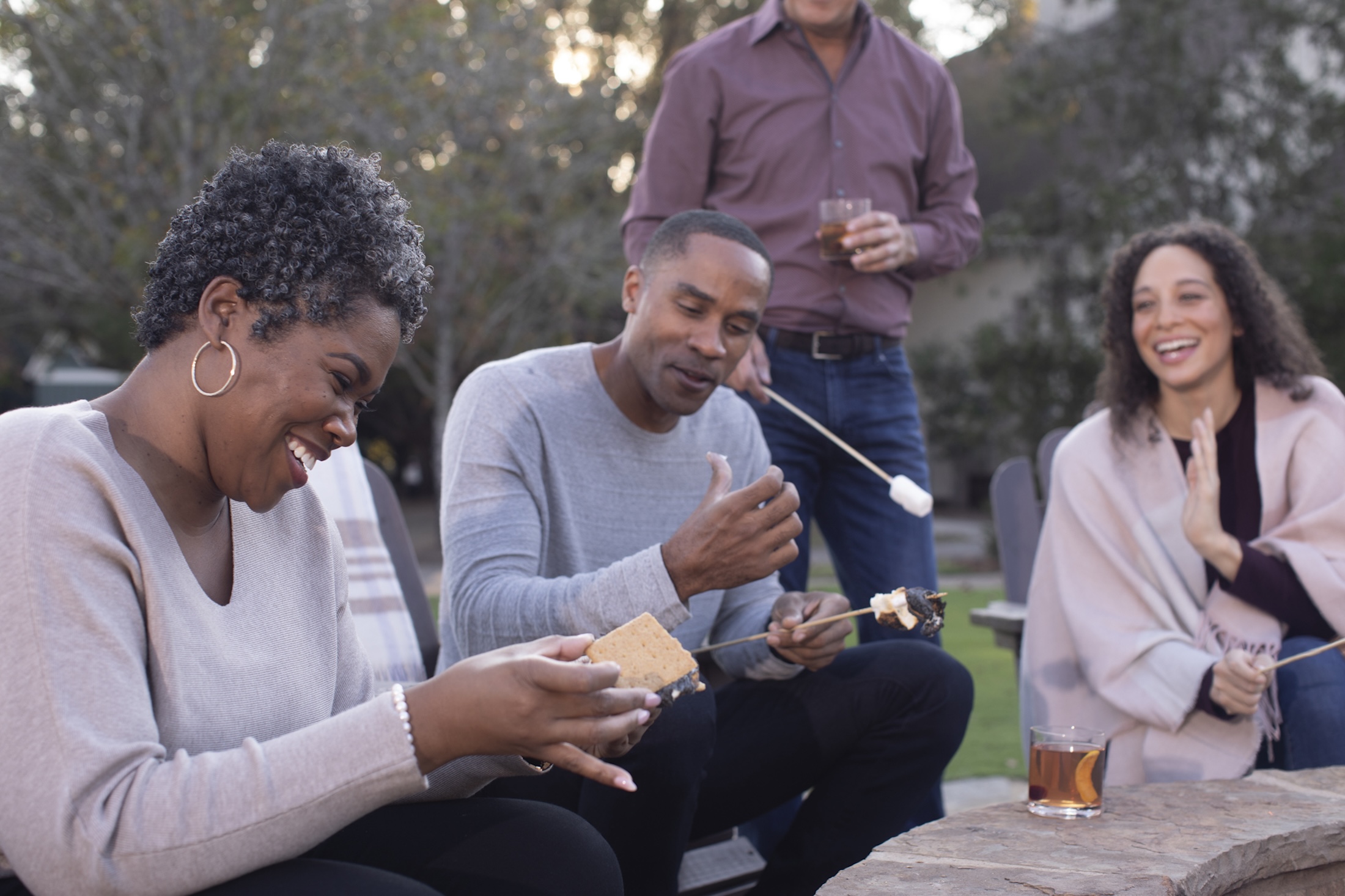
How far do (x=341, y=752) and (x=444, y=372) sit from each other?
10833mm

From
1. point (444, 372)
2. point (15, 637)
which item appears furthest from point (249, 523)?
point (444, 372)

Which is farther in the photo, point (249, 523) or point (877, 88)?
point (877, 88)

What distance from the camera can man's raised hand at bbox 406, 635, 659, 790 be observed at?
1540 millimetres

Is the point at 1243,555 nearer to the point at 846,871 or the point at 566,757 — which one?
the point at 846,871

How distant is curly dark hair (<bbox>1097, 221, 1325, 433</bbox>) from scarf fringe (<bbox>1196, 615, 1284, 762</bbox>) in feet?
2.20

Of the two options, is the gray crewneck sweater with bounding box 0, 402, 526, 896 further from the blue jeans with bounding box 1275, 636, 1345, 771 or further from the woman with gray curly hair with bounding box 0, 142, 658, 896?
the blue jeans with bounding box 1275, 636, 1345, 771

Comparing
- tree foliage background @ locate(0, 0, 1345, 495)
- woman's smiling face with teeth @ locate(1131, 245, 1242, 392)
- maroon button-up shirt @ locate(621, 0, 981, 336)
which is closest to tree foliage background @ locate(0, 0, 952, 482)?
tree foliage background @ locate(0, 0, 1345, 495)

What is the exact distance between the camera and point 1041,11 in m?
14.3

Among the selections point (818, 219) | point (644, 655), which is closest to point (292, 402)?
point (644, 655)

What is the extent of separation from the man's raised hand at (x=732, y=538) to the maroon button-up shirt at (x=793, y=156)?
1401 mm

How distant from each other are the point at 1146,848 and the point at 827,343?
1.78 metres

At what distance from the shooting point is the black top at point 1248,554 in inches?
131

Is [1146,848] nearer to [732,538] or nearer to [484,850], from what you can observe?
[732,538]

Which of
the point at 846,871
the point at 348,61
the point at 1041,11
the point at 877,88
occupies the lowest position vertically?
the point at 846,871
